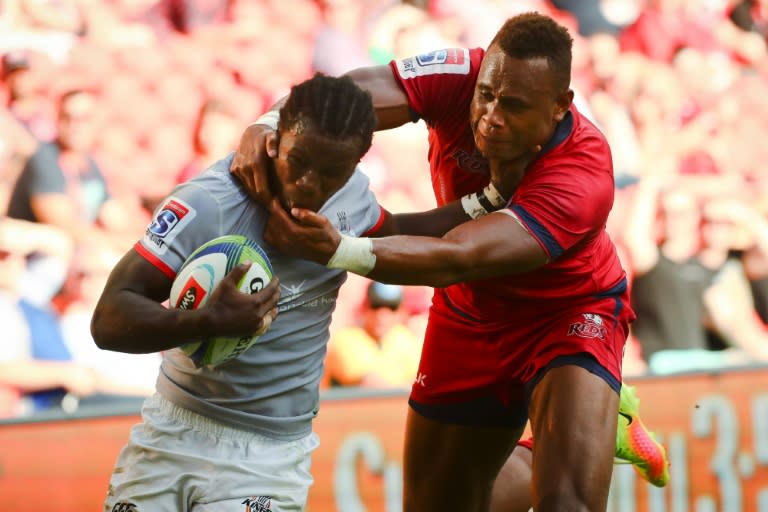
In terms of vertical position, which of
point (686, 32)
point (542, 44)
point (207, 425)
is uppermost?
point (686, 32)

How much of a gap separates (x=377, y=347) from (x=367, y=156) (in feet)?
3.32

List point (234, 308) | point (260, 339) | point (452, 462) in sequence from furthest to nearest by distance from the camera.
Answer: point (452, 462) → point (260, 339) → point (234, 308)

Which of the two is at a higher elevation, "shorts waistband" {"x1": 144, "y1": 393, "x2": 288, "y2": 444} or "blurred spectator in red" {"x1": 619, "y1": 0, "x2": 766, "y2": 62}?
"blurred spectator in red" {"x1": 619, "y1": 0, "x2": 766, "y2": 62}

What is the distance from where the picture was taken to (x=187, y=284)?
2.66 metres

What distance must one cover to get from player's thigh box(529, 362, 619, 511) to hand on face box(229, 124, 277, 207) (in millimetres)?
1178

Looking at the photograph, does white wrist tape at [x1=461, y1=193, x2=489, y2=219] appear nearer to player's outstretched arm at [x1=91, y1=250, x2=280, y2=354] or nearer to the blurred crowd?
player's outstretched arm at [x1=91, y1=250, x2=280, y2=354]

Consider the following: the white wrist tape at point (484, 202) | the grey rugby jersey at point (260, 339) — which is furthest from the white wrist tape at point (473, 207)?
the grey rugby jersey at point (260, 339)

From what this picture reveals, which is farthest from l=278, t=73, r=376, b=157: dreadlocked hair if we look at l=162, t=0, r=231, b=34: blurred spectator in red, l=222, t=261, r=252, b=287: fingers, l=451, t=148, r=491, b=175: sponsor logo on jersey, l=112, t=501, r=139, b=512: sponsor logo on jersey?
l=162, t=0, r=231, b=34: blurred spectator in red

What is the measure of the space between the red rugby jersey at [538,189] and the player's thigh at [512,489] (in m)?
0.75

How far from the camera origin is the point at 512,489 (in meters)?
4.18

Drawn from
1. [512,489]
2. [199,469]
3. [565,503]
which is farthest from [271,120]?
[512,489]

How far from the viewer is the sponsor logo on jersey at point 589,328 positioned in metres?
3.55

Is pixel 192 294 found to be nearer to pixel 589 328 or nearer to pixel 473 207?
pixel 473 207

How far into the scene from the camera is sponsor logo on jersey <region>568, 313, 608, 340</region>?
3555 millimetres
